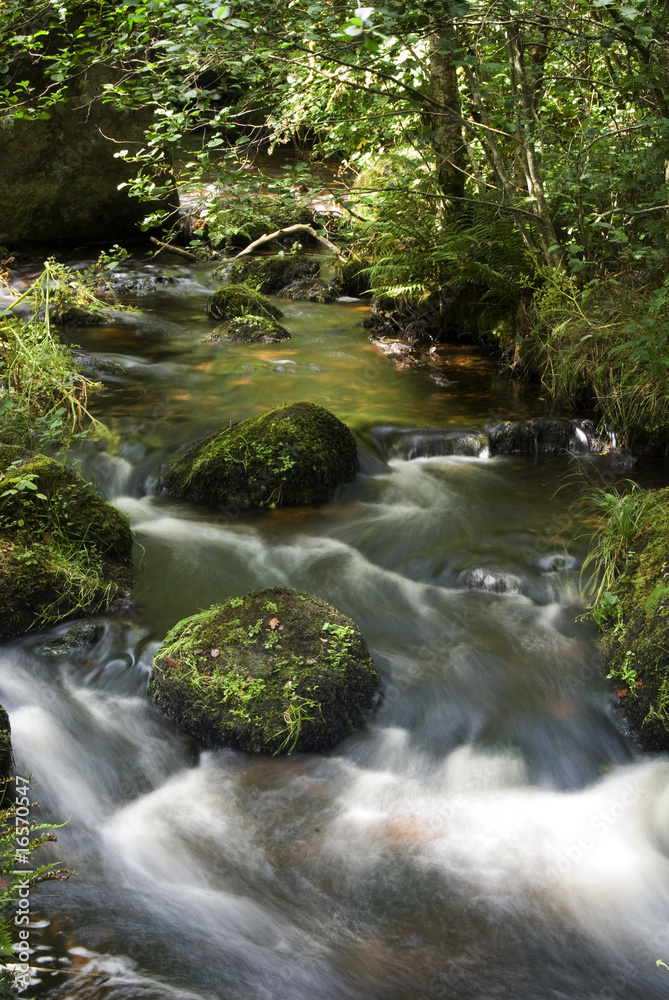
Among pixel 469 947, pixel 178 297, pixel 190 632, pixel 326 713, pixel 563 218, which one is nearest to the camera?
pixel 469 947

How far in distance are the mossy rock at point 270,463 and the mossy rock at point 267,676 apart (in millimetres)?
1810

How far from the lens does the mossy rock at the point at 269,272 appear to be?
11.8m

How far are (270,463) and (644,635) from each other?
2961 millimetres

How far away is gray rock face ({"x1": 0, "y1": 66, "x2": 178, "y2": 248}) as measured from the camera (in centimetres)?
1218

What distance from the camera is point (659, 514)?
513 cm

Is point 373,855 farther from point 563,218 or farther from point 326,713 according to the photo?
point 563,218

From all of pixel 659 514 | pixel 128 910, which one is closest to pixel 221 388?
pixel 659 514

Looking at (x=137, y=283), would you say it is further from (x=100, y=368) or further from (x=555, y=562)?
(x=555, y=562)

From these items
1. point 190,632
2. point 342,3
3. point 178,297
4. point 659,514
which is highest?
point 342,3

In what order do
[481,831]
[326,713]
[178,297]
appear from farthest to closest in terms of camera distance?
[178,297]
[326,713]
[481,831]

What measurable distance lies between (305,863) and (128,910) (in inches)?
29.6

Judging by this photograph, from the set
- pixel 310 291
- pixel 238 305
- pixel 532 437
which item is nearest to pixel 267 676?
pixel 532 437

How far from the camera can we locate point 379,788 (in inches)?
159

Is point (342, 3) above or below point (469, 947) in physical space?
above
